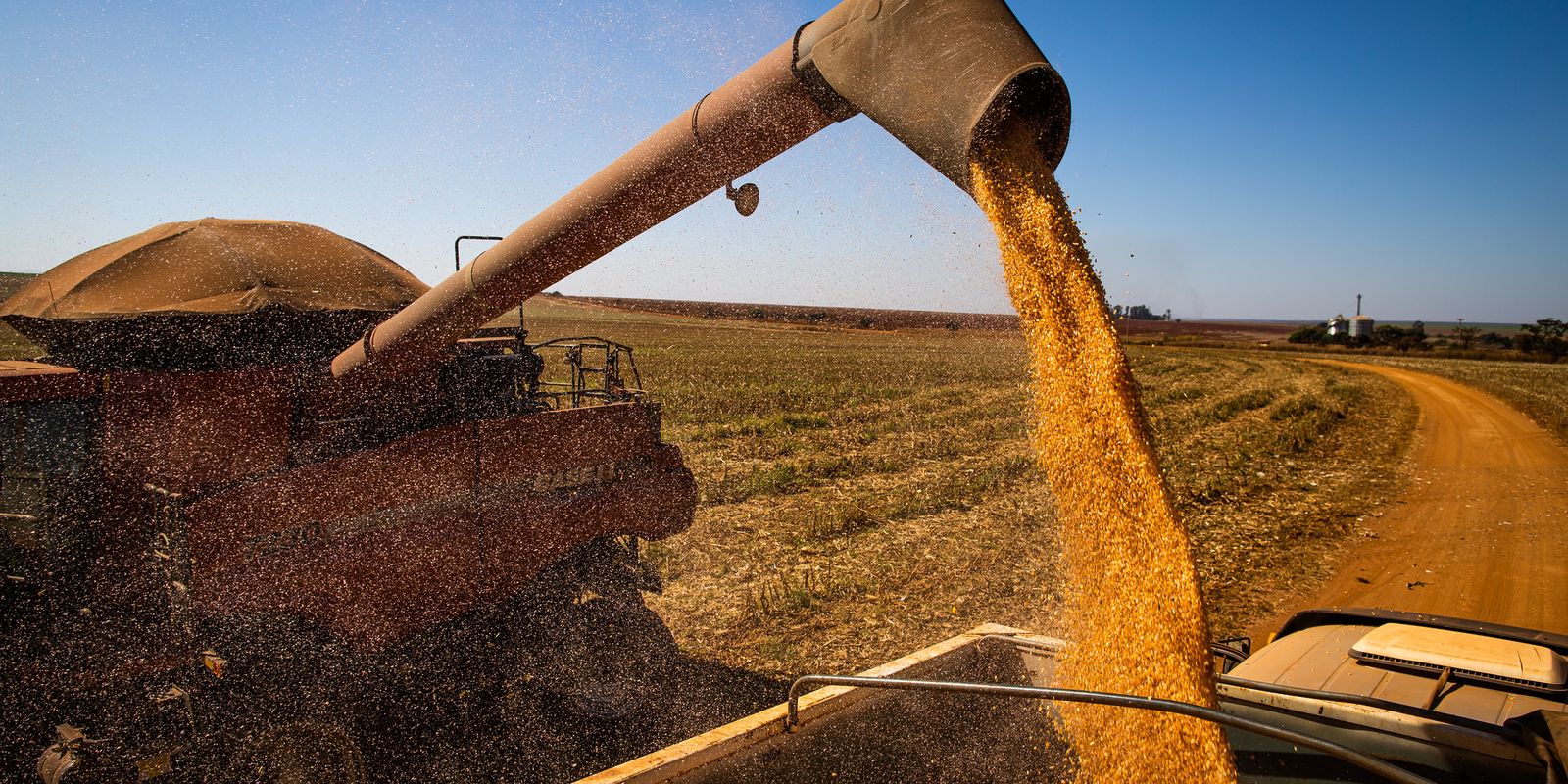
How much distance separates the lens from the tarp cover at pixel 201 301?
3619 mm

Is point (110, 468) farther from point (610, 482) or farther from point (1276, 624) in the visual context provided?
point (1276, 624)

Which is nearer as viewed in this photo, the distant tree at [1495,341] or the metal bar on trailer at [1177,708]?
the metal bar on trailer at [1177,708]

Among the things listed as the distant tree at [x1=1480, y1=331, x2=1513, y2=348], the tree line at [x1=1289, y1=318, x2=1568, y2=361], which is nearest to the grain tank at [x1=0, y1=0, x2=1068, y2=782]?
the tree line at [x1=1289, y1=318, x2=1568, y2=361]

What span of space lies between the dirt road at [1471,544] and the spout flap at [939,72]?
5109mm

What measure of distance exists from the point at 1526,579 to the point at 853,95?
26.6 ft

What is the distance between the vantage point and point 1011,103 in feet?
7.89

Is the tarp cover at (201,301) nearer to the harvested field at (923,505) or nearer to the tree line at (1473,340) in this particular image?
the harvested field at (923,505)

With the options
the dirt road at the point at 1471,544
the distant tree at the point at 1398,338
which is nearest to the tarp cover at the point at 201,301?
the dirt road at the point at 1471,544

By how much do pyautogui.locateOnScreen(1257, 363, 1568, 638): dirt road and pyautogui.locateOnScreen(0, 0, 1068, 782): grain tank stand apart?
17.4ft

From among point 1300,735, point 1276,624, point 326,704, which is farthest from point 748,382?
point 1300,735

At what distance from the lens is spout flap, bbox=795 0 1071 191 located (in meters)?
2.15

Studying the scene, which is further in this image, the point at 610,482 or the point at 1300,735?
the point at 610,482

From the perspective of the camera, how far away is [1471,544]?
8008 mm

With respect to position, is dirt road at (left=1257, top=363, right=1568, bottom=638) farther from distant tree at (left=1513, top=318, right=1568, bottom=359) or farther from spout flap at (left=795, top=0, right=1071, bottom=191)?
distant tree at (left=1513, top=318, right=1568, bottom=359)
